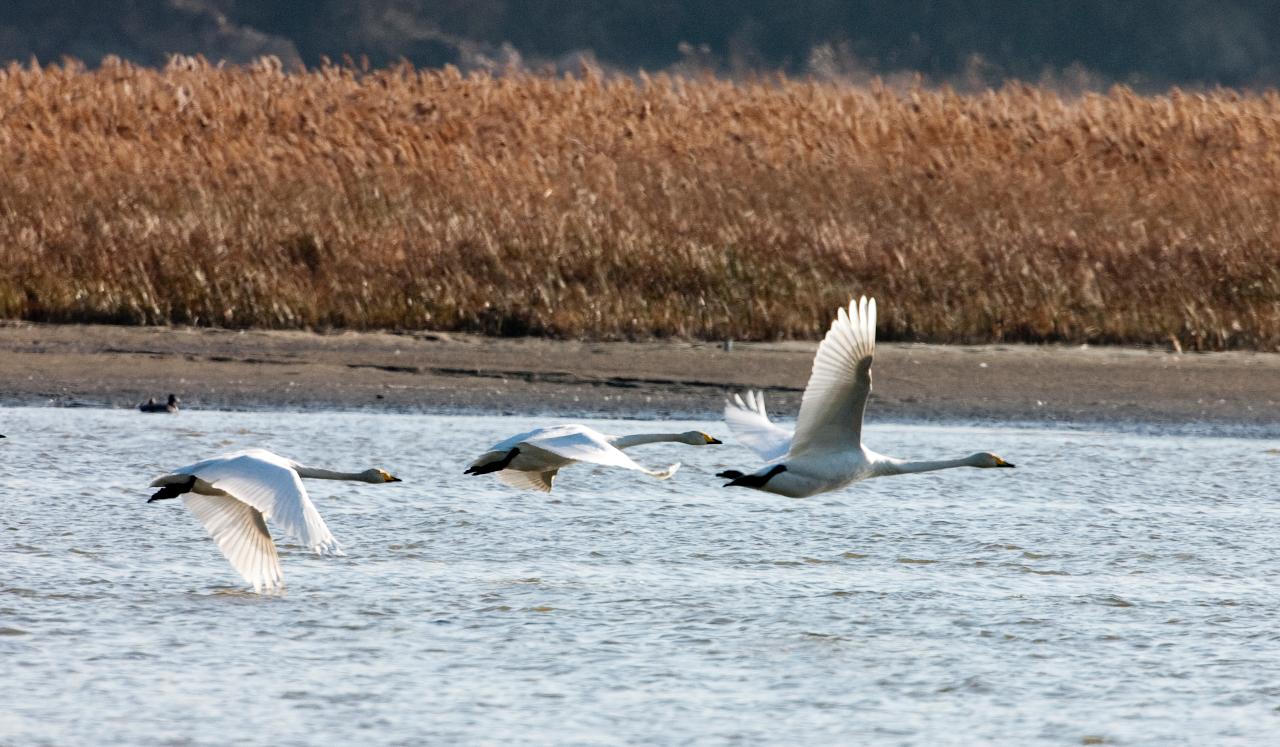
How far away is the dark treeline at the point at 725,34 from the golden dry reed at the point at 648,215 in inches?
821

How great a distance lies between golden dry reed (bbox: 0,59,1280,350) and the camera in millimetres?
12391

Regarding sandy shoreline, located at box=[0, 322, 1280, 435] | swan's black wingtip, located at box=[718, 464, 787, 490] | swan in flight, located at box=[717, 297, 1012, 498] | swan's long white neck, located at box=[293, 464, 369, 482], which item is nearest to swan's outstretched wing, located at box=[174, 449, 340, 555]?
swan's long white neck, located at box=[293, 464, 369, 482]

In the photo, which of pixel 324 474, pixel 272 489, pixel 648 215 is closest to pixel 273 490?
pixel 272 489

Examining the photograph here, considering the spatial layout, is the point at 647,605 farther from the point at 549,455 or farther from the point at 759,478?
the point at 549,455

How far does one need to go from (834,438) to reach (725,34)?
1313 inches

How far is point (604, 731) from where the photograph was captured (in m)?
5.88

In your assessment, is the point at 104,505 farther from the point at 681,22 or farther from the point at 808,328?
the point at 681,22

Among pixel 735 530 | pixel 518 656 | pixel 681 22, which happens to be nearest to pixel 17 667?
pixel 518 656

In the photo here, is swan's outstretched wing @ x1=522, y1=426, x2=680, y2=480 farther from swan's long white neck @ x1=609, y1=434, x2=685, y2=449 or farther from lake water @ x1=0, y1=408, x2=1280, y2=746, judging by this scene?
lake water @ x1=0, y1=408, x2=1280, y2=746

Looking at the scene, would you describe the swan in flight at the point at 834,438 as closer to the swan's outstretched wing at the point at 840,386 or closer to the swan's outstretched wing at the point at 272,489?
the swan's outstretched wing at the point at 840,386

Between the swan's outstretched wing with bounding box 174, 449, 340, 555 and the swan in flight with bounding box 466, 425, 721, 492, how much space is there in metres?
0.56

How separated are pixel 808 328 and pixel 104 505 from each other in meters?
4.83

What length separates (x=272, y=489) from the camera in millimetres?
6281

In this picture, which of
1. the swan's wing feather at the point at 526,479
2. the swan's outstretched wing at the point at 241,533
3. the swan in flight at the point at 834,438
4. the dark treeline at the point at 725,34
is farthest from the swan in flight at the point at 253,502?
the dark treeline at the point at 725,34
